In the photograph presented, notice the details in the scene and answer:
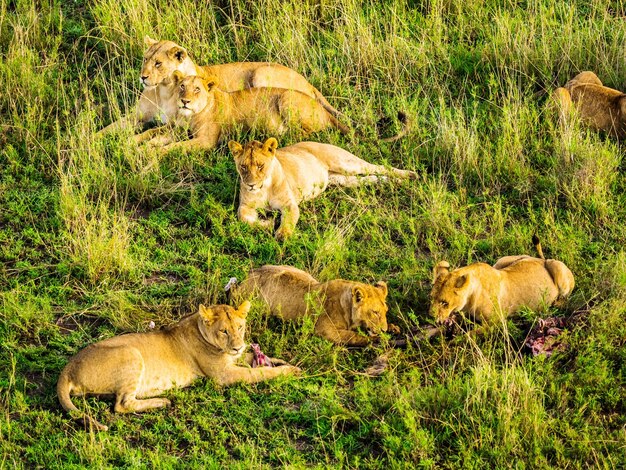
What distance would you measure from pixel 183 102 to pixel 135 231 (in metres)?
1.60

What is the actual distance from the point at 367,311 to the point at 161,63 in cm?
398

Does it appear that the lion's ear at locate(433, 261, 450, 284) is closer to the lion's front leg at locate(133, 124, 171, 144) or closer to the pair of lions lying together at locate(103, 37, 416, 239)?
the pair of lions lying together at locate(103, 37, 416, 239)

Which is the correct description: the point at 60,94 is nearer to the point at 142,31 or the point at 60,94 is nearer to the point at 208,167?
the point at 142,31

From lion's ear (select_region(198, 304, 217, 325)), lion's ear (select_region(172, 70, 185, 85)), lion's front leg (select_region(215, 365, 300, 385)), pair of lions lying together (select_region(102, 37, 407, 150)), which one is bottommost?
lion's front leg (select_region(215, 365, 300, 385))

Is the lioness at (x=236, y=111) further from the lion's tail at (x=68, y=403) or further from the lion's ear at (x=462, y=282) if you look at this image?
the lion's tail at (x=68, y=403)

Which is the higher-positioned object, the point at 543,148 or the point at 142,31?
the point at 142,31

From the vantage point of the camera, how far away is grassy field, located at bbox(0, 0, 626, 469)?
6.42 m

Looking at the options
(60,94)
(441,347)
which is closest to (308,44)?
(60,94)

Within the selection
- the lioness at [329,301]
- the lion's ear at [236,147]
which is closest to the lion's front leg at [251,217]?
the lion's ear at [236,147]

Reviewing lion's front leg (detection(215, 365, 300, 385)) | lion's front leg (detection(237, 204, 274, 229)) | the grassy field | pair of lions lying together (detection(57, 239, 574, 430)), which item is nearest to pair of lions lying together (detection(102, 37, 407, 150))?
the grassy field

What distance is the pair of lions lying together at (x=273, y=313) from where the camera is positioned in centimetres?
668

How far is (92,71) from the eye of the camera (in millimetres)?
11000

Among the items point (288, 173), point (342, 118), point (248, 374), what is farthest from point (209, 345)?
point (342, 118)

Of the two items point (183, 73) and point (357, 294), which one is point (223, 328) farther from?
point (183, 73)
